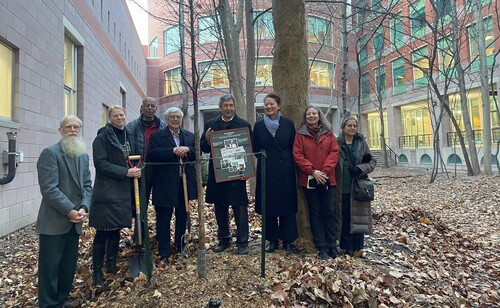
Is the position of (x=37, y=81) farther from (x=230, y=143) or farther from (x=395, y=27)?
(x=395, y=27)

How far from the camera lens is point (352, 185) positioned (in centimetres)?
410

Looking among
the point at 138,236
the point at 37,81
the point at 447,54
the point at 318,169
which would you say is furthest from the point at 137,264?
the point at 447,54

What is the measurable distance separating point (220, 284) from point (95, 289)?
1410 mm

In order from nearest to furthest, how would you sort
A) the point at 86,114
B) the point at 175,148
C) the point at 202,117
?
the point at 175,148, the point at 86,114, the point at 202,117

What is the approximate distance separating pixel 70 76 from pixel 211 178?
775cm

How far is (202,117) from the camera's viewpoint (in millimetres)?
28672

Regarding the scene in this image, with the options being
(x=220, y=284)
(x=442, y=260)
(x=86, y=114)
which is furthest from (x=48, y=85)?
(x=442, y=260)

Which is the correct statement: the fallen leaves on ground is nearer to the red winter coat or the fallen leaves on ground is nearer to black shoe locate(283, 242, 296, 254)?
black shoe locate(283, 242, 296, 254)

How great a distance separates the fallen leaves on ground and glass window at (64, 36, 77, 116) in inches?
178

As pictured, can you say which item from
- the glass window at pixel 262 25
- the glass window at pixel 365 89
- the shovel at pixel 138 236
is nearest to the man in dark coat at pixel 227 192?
the shovel at pixel 138 236

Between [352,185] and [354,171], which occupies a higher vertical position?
[354,171]

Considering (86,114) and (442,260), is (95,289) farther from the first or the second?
(86,114)

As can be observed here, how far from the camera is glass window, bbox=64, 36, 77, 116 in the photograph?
9133 millimetres

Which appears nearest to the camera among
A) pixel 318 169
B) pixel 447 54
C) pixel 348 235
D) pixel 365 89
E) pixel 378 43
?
pixel 318 169
